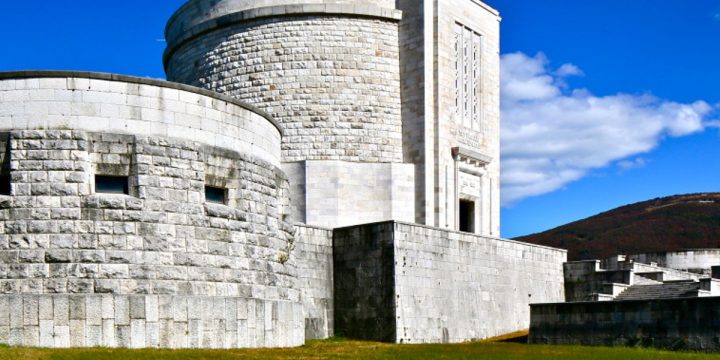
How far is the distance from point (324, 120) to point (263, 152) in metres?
8.67

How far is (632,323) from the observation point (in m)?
22.1

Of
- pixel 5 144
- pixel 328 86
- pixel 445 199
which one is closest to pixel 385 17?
pixel 328 86

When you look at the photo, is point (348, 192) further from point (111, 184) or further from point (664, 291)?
point (111, 184)

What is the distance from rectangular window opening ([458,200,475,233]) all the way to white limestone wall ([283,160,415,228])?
133 inches

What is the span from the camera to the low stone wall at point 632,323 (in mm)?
20766

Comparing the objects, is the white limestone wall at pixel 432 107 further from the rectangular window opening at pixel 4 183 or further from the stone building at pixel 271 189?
the rectangular window opening at pixel 4 183

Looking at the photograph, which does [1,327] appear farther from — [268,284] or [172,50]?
[172,50]

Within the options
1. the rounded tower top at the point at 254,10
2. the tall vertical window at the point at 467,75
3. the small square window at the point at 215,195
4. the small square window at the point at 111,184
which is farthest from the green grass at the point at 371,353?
the rounded tower top at the point at 254,10

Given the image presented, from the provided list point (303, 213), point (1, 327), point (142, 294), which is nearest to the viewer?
point (1, 327)

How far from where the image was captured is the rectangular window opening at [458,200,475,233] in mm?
32156

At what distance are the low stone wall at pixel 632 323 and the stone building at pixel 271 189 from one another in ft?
9.72

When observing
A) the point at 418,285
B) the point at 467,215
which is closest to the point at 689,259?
the point at 467,215

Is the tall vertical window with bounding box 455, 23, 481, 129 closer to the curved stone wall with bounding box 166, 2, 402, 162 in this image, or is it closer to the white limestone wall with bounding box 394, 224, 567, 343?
the curved stone wall with bounding box 166, 2, 402, 162

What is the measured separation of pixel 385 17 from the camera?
99.9 ft
